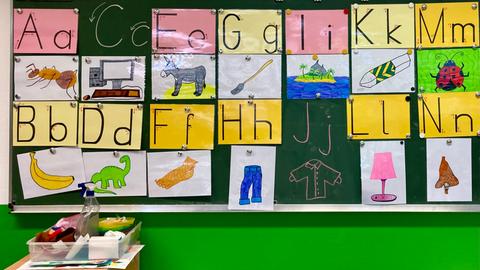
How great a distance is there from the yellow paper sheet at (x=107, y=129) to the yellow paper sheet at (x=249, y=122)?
15.0 inches

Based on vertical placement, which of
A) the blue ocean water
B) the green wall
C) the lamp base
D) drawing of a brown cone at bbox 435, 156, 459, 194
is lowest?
the green wall

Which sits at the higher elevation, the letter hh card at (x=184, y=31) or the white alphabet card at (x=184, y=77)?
the letter hh card at (x=184, y=31)

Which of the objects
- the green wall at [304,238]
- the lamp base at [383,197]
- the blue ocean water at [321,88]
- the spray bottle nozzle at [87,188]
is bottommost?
the green wall at [304,238]

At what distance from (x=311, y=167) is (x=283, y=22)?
2.15ft

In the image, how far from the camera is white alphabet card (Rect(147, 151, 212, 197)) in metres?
1.76

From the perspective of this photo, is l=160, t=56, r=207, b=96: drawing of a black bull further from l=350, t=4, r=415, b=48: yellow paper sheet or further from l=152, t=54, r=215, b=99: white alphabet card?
l=350, t=4, r=415, b=48: yellow paper sheet

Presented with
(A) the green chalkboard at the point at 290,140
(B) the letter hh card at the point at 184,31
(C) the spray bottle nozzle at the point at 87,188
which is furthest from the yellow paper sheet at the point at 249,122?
(C) the spray bottle nozzle at the point at 87,188

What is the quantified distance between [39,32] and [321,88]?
4.16 ft

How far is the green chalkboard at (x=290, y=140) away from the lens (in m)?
1.77

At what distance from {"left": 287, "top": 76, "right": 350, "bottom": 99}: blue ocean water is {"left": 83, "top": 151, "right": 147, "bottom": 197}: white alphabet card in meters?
0.72

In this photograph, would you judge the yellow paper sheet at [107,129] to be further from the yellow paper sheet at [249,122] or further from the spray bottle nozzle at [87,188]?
the yellow paper sheet at [249,122]

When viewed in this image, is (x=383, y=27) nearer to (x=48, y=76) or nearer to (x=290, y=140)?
(x=290, y=140)

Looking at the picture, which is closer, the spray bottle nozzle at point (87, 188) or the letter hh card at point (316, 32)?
the spray bottle nozzle at point (87, 188)

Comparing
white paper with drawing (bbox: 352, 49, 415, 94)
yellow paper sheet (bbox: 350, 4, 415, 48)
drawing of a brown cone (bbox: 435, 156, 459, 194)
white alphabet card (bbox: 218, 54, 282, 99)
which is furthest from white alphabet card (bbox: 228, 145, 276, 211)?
drawing of a brown cone (bbox: 435, 156, 459, 194)
